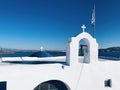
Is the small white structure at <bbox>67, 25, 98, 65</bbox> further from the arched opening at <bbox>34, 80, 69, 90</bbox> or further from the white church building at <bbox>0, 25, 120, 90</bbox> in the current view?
the arched opening at <bbox>34, 80, 69, 90</bbox>

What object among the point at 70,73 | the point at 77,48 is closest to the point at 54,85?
the point at 70,73

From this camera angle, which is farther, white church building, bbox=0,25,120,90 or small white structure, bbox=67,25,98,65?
small white structure, bbox=67,25,98,65

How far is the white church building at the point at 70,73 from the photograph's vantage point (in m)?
10.3

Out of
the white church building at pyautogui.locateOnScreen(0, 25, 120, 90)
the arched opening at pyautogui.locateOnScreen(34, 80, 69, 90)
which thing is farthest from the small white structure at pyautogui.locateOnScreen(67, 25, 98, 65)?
the arched opening at pyautogui.locateOnScreen(34, 80, 69, 90)

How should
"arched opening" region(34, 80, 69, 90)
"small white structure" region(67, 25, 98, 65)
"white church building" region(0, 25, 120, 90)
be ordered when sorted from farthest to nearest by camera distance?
"arched opening" region(34, 80, 69, 90) → "small white structure" region(67, 25, 98, 65) → "white church building" region(0, 25, 120, 90)

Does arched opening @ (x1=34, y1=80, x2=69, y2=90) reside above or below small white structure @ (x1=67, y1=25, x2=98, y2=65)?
below

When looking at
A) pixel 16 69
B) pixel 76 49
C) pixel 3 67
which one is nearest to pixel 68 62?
pixel 76 49

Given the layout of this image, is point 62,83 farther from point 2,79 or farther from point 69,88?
point 2,79

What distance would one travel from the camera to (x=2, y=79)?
9844mm

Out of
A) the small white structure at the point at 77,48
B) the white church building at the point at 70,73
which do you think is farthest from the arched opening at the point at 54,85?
the small white structure at the point at 77,48

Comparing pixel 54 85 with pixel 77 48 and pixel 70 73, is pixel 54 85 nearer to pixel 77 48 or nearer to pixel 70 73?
pixel 70 73

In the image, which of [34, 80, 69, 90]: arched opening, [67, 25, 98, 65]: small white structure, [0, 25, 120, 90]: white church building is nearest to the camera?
[0, 25, 120, 90]: white church building

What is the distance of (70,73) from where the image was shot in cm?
1139

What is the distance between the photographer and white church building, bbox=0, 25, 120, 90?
10.3 metres
